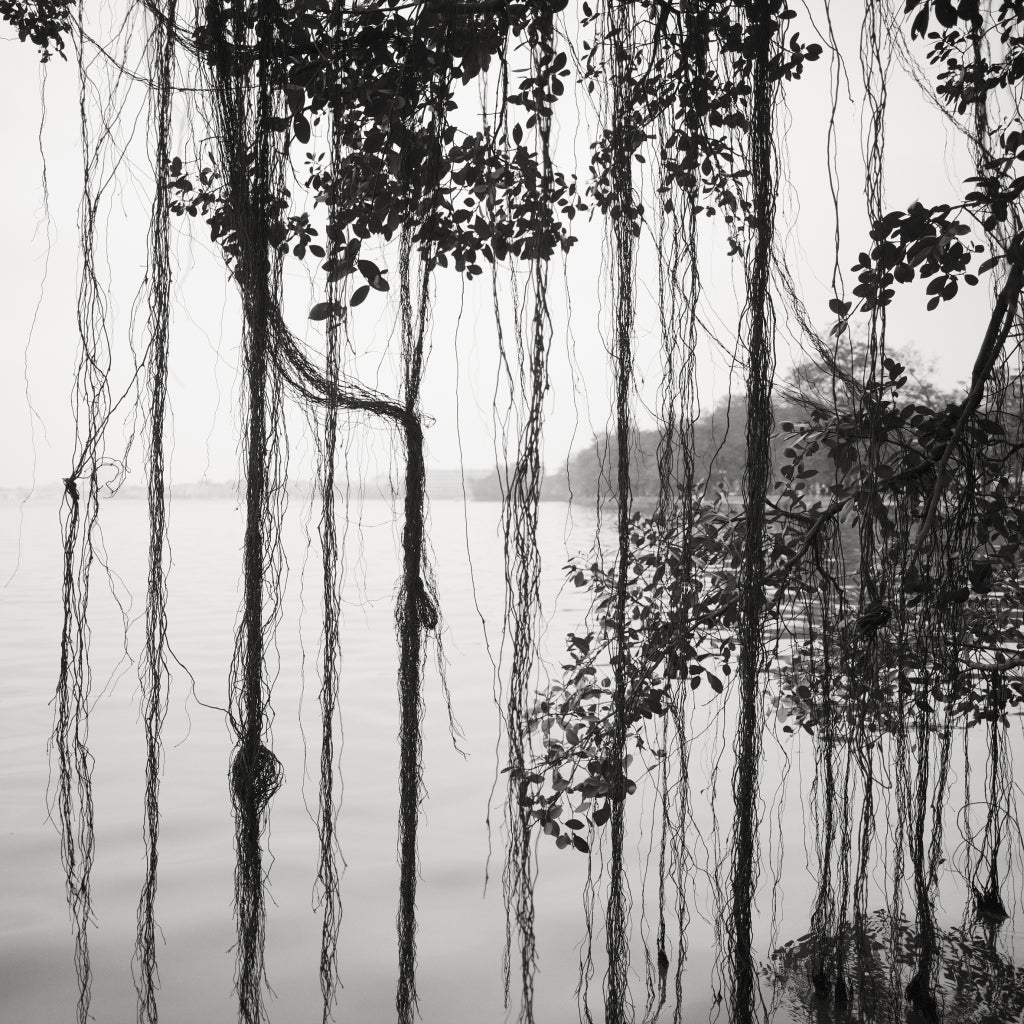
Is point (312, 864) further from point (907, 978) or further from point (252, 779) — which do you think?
point (252, 779)

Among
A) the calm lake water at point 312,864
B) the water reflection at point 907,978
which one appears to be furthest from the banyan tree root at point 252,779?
the water reflection at point 907,978

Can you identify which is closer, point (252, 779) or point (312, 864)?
point (252, 779)

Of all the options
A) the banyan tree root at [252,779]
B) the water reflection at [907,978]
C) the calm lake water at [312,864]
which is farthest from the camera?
the calm lake water at [312,864]

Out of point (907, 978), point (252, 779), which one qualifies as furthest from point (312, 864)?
point (252, 779)

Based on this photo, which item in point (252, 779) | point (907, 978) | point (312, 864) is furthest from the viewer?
point (312, 864)

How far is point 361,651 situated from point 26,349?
22.2 feet

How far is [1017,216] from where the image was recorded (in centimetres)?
161

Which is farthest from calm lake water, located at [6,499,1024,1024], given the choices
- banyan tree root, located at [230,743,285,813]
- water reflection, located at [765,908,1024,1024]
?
banyan tree root, located at [230,743,285,813]

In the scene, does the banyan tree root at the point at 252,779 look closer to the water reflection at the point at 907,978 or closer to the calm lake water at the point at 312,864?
the calm lake water at the point at 312,864

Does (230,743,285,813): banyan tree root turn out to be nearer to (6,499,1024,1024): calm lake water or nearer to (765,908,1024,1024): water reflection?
(6,499,1024,1024): calm lake water

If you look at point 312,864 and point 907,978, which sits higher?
point 907,978

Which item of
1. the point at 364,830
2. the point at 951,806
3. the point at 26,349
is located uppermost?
the point at 26,349

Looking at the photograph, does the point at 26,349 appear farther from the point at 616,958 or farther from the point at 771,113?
the point at 616,958

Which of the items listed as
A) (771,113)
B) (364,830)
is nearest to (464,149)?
(771,113)
